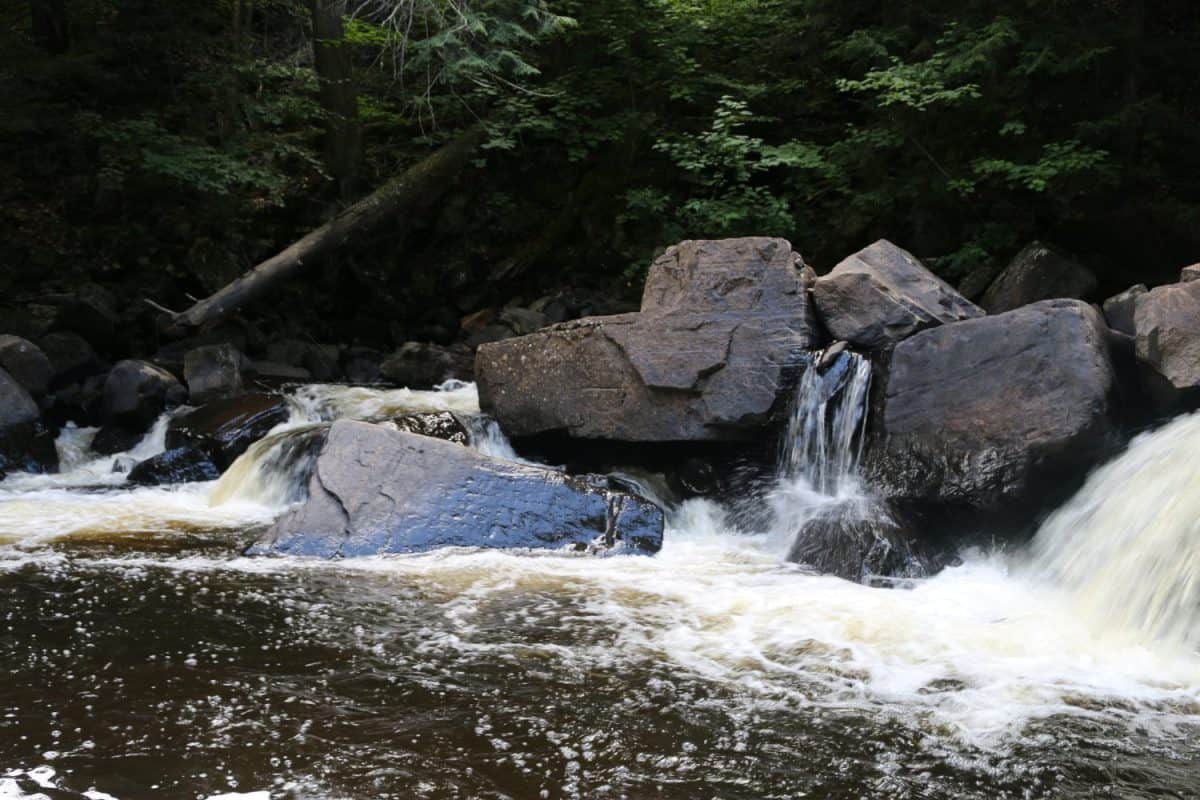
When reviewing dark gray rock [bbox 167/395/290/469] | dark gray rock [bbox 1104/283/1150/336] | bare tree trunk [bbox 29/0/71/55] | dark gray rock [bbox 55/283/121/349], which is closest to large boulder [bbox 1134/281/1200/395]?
dark gray rock [bbox 1104/283/1150/336]

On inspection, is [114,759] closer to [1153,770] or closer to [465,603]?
[465,603]

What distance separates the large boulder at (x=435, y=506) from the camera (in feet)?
23.2

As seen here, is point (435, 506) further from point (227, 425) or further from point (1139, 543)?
point (1139, 543)

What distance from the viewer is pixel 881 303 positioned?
8.38 meters

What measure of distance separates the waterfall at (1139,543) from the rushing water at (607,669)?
2cm

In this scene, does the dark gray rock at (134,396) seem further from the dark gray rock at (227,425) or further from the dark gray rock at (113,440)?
the dark gray rock at (227,425)

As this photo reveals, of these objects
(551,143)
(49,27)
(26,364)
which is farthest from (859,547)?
(49,27)

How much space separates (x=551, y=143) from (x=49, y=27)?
22.5ft

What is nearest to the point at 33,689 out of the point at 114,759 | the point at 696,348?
the point at 114,759

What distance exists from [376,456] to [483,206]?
873 cm

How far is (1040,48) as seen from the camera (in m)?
10.2

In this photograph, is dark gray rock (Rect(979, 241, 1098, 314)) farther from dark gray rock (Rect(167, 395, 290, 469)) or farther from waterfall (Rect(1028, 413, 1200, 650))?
dark gray rock (Rect(167, 395, 290, 469))

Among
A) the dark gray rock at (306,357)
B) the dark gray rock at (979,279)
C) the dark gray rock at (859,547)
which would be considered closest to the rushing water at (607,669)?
the dark gray rock at (859,547)

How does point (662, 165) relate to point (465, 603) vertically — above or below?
above
